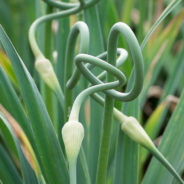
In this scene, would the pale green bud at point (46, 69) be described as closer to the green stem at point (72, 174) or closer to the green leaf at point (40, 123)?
the green leaf at point (40, 123)

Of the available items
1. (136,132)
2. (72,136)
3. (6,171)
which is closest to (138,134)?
(136,132)

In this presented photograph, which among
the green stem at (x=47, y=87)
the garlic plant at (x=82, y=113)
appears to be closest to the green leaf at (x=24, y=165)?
the garlic plant at (x=82, y=113)

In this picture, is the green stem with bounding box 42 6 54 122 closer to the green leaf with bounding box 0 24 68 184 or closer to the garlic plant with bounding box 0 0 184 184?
the garlic plant with bounding box 0 0 184 184

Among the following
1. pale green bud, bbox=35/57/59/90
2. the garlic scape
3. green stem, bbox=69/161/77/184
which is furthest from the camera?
pale green bud, bbox=35/57/59/90

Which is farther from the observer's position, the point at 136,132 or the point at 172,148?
the point at 172,148

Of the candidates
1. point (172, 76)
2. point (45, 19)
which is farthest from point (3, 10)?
point (45, 19)

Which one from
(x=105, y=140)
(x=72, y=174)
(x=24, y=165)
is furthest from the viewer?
(x=24, y=165)

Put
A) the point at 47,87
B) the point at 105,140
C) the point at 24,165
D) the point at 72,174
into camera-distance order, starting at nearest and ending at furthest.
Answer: the point at 72,174 < the point at 105,140 < the point at 24,165 < the point at 47,87

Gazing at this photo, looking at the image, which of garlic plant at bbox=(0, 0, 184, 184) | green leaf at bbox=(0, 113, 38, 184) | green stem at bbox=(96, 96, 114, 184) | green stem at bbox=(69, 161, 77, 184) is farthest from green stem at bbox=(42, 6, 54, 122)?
green stem at bbox=(69, 161, 77, 184)

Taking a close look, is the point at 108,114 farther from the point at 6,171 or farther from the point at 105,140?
the point at 6,171
